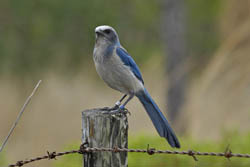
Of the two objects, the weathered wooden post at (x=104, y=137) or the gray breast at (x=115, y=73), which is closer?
the weathered wooden post at (x=104, y=137)

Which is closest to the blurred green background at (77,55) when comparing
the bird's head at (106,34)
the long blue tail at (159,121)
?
the long blue tail at (159,121)

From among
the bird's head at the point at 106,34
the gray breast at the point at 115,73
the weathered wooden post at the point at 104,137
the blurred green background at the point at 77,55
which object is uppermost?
the blurred green background at the point at 77,55

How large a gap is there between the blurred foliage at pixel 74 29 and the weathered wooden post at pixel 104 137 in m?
9.62

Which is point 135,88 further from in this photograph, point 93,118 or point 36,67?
point 36,67

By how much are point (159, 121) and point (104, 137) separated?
2.49ft

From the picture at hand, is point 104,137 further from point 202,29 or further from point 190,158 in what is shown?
point 202,29

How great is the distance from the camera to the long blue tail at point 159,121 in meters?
3.21

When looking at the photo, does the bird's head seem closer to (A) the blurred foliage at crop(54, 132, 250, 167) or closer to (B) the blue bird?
(B) the blue bird

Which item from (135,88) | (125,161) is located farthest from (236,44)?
(125,161)

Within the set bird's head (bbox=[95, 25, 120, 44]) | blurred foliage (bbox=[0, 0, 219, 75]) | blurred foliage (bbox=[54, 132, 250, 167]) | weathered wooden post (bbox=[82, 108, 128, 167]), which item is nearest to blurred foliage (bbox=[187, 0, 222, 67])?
blurred foliage (bbox=[0, 0, 219, 75])

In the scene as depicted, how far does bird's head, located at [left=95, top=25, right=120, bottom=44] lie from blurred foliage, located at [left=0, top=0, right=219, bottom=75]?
876 cm

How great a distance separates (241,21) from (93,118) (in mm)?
5682

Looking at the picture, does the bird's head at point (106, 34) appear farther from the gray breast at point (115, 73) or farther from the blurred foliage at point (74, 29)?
the blurred foliage at point (74, 29)

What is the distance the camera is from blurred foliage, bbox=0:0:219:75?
12609 millimetres
